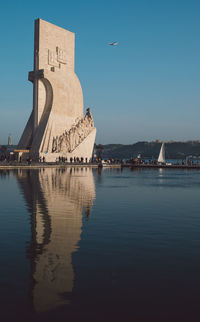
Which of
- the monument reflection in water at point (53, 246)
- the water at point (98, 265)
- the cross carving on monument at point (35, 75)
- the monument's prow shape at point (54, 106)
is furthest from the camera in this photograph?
the monument's prow shape at point (54, 106)

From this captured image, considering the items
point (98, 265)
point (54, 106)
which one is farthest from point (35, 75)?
Result: point (98, 265)

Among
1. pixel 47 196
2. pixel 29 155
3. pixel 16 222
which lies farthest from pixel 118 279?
pixel 29 155

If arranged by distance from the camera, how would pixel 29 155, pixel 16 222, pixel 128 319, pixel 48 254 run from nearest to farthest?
pixel 128 319 < pixel 48 254 < pixel 16 222 < pixel 29 155

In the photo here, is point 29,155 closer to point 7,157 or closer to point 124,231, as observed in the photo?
point 7,157

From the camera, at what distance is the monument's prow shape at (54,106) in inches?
1603

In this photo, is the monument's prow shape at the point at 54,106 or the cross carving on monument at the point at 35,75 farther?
the monument's prow shape at the point at 54,106

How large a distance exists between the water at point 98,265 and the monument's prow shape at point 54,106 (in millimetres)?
32767

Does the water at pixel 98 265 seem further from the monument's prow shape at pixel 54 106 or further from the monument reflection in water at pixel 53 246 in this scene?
the monument's prow shape at pixel 54 106

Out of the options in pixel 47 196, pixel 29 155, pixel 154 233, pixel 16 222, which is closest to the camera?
pixel 154 233

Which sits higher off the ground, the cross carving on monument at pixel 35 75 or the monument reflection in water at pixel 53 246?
the cross carving on monument at pixel 35 75

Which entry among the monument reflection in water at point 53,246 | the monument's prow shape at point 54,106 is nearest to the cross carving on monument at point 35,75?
the monument's prow shape at point 54,106

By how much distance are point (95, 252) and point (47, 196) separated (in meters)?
6.31

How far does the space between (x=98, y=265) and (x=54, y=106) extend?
38.3 meters

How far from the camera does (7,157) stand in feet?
140
